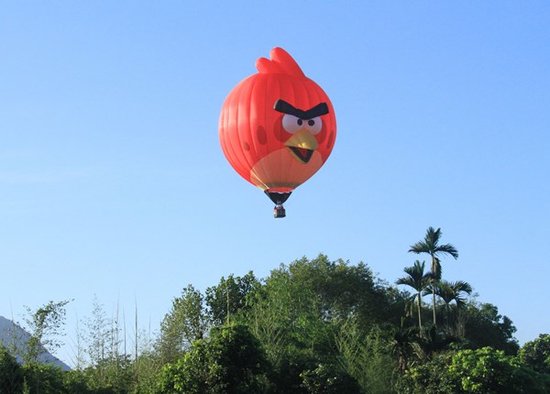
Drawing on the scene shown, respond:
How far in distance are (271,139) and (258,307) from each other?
20.7 meters

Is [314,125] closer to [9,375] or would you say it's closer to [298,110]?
[298,110]

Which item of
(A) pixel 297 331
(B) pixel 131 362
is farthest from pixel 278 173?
(A) pixel 297 331

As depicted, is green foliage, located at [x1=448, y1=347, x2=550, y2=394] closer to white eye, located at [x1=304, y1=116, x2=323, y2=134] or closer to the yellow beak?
the yellow beak

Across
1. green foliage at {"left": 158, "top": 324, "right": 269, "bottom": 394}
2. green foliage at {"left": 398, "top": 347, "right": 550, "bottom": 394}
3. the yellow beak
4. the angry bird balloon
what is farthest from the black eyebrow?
green foliage at {"left": 398, "top": 347, "right": 550, "bottom": 394}

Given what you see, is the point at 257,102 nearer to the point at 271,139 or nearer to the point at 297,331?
the point at 271,139

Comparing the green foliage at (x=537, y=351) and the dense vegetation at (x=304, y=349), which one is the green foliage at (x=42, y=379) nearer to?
the dense vegetation at (x=304, y=349)

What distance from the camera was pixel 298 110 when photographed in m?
30.8

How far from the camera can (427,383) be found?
116 feet

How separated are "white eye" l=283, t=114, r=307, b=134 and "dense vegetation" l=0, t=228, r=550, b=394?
6822 millimetres

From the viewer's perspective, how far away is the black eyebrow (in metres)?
30.6

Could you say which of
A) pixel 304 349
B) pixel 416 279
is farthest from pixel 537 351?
pixel 304 349

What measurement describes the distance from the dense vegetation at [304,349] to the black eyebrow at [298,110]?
7.31m

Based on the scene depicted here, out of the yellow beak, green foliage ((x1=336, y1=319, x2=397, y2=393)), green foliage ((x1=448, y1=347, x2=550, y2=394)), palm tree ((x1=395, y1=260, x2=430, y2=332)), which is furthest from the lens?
palm tree ((x1=395, y1=260, x2=430, y2=332))

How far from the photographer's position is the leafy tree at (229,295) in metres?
58.3
